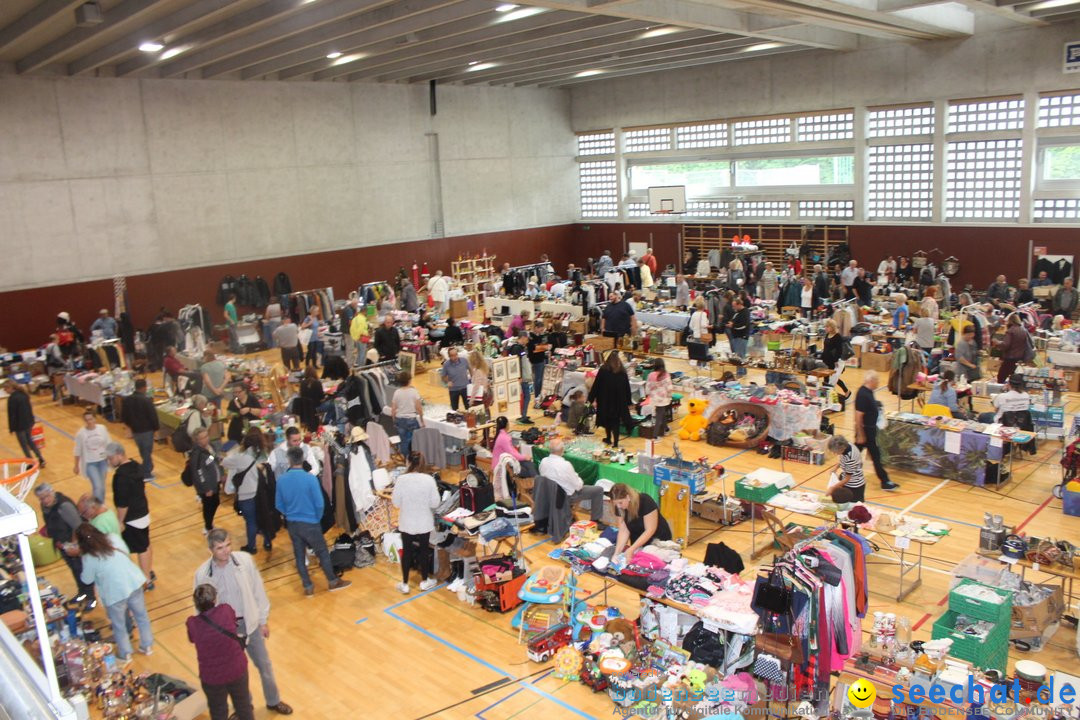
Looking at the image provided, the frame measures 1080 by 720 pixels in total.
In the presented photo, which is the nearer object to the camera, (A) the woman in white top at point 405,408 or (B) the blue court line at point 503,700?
(B) the blue court line at point 503,700

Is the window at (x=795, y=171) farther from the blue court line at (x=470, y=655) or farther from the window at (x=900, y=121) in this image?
the blue court line at (x=470, y=655)

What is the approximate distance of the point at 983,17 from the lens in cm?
2167

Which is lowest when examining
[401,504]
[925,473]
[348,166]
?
[925,473]

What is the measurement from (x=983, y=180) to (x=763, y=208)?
6.85 metres

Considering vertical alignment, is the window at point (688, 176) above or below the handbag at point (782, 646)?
above

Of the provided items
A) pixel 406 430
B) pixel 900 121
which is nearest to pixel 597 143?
pixel 900 121

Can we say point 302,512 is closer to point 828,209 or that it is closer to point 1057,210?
point 1057,210

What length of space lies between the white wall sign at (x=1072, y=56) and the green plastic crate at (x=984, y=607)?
1808cm

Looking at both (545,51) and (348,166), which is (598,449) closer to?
(545,51)

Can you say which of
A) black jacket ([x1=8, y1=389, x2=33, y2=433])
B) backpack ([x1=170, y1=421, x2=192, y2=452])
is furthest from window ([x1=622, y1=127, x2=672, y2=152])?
black jacket ([x1=8, y1=389, x2=33, y2=433])

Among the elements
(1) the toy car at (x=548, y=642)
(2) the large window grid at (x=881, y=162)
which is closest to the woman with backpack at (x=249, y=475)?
(1) the toy car at (x=548, y=642)

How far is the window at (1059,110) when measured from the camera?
2086 centimetres

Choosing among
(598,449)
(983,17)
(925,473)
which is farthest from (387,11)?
(983,17)

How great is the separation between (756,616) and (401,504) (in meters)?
3.81
